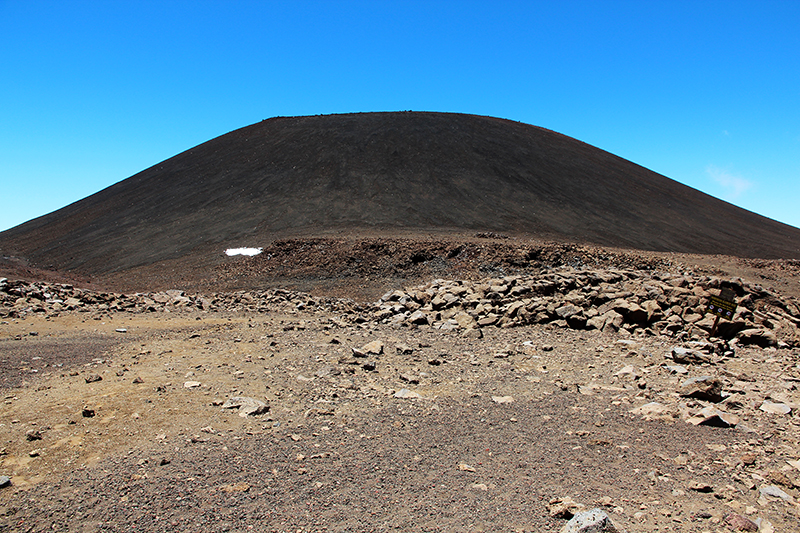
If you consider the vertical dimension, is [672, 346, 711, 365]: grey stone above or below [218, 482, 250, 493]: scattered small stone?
above

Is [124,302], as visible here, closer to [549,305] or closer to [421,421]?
[421,421]

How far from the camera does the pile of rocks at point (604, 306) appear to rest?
9.02 metres

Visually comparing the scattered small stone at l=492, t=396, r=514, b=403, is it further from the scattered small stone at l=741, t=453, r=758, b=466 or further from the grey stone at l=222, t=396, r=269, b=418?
the grey stone at l=222, t=396, r=269, b=418

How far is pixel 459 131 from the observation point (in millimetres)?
45344

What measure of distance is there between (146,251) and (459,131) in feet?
99.5

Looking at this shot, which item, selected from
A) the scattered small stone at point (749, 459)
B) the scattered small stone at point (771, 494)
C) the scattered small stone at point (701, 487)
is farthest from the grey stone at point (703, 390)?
the scattered small stone at point (701, 487)

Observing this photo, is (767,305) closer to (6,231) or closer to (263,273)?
(263,273)

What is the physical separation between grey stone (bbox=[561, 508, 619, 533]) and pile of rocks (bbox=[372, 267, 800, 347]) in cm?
634

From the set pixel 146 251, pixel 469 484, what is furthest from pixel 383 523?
pixel 146 251

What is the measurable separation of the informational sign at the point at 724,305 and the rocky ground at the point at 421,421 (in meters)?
0.43

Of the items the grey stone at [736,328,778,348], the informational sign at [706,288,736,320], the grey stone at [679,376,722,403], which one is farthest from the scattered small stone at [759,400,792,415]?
the grey stone at [736,328,778,348]

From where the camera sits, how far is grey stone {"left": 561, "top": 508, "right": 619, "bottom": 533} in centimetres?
316

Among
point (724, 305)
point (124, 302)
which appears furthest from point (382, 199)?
point (724, 305)

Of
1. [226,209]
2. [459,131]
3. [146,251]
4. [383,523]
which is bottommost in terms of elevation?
[383,523]
